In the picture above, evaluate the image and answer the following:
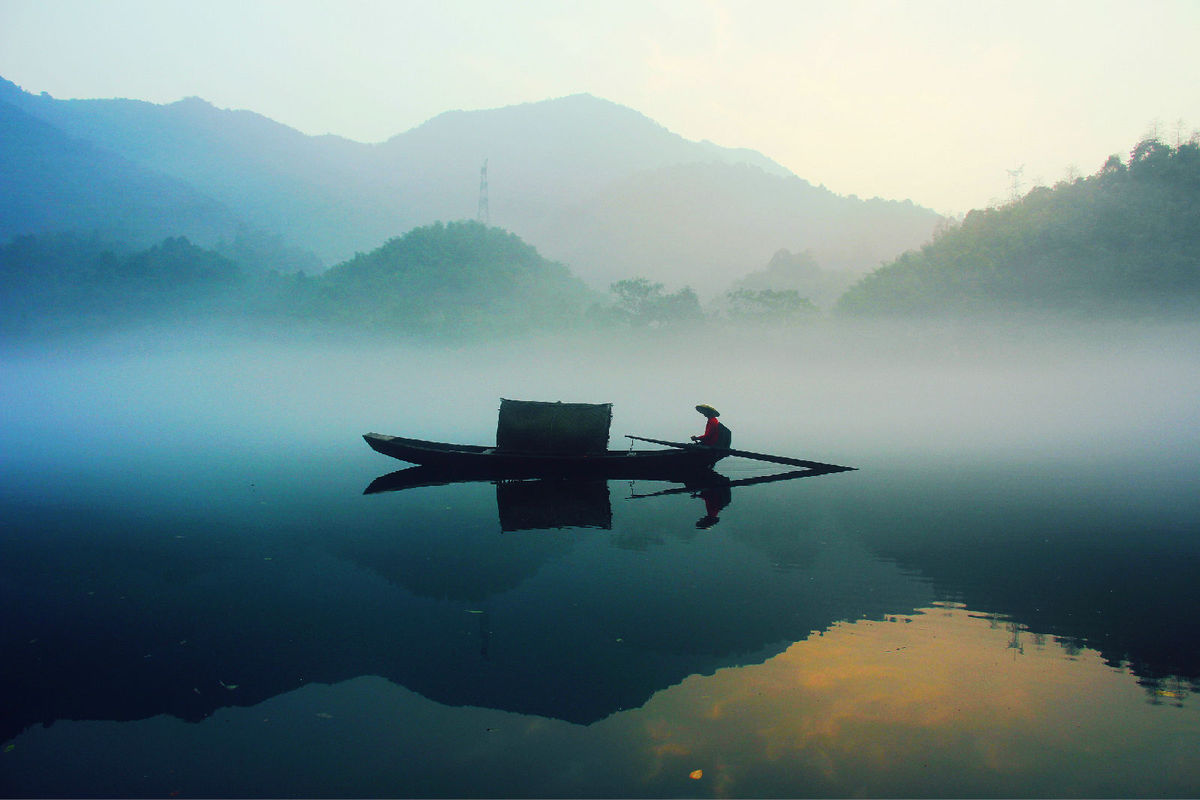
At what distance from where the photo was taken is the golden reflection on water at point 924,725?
19.6 feet

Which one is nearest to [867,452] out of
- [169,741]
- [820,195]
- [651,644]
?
[651,644]

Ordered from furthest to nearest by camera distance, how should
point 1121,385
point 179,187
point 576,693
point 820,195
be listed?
point 820,195 < point 179,187 < point 1121,385 < point 576,693

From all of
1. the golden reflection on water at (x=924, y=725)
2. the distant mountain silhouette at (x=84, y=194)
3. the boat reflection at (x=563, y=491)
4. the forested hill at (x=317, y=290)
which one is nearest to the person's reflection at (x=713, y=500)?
the boat reflection at (x=563, y=491)

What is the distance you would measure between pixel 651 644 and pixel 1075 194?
7260 centimetres

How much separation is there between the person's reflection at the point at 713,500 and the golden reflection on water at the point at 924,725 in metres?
7.10

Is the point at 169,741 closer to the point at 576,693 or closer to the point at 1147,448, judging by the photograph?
the point at 576,693

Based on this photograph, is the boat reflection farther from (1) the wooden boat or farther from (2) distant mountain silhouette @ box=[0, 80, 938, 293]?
(2) distant mountain silhouette @ box=[0, 80, 938, 293]

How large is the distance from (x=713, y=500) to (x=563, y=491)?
4.26 m

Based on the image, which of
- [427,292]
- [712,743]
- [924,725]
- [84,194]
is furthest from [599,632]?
[84,194]

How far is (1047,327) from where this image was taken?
64.0 metres

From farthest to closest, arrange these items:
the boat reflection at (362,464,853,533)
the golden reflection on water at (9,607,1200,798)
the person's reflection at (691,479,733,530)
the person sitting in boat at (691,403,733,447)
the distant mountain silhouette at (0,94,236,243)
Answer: the distant mountain silhouette at (0,94,236,243), the person sitting in boat at (691,403,733,447), the boat reflection at (362,464,853,533), the person's reflection at (691,479,733,530), the golden reflection on water at (9,607,1200,798)

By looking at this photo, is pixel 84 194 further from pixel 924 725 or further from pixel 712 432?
pixel 924 725

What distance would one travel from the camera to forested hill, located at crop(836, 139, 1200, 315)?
189 ft

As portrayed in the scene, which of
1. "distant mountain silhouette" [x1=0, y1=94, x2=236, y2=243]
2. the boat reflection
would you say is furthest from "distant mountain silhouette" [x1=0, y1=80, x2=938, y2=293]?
the boat reflection
